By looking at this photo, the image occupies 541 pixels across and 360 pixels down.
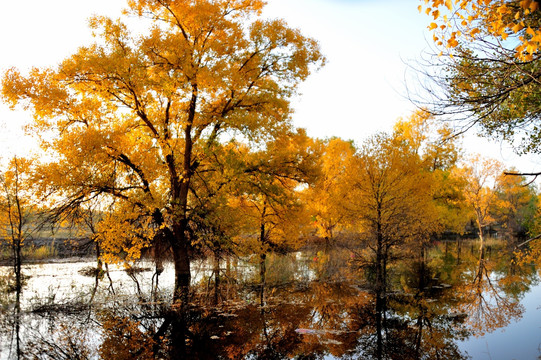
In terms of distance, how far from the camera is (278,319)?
10609mm

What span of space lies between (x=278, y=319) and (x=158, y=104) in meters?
8.22

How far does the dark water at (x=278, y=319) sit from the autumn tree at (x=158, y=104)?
2157 mm

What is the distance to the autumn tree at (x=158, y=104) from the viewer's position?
11.7 meters

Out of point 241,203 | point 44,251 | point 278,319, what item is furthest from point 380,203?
point 44,251

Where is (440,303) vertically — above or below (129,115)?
below

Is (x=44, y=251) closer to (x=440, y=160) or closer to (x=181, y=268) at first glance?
(x=181, y=268)

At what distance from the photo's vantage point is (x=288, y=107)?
14.5 metres

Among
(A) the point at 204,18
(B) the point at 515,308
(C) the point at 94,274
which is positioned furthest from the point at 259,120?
(C) the point at 94,274

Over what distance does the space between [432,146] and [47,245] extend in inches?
1132

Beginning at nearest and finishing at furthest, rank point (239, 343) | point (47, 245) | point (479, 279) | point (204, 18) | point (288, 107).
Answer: point (239, 343)
point (204, 18)
point (288, 107)
point (479, 279)
point (47, 245)

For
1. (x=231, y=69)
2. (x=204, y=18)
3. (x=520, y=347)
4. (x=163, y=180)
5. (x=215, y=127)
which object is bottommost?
(x=520, y=347)

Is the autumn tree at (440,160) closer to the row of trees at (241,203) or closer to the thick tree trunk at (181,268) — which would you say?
the row of trees at (241,203)

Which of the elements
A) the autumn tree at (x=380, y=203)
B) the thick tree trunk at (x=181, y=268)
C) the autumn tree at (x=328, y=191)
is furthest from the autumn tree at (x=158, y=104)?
the autumn tree at (x=328, y=191)

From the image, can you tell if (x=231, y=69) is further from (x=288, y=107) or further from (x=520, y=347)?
(x=520, y=347)
